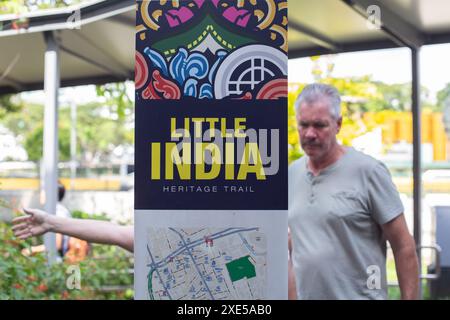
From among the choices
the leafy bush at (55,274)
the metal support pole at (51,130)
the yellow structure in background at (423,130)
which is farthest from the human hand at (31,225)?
the yellow structure in background at (423,130)

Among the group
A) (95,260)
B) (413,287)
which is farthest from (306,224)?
(95,260)

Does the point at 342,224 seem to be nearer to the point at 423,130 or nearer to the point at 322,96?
the point at 322,96

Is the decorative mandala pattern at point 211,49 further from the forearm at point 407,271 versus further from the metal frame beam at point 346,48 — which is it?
the metal frame beam at point 346,48

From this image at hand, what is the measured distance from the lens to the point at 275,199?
2094 mm

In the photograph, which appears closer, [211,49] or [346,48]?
[211,49]

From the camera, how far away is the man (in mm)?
3283

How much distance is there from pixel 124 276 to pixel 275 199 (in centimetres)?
390

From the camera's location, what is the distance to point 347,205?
130 inches

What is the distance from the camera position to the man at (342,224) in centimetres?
328

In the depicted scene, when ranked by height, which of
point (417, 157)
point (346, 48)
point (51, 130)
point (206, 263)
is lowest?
point (206, 263)

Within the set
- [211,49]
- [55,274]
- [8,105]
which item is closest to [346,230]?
[211,49]

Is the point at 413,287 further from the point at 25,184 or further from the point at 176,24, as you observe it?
the point at 25,184

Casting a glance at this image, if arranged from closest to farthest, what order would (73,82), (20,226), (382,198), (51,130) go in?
(20,226) < (382,198) < (51,130) < (73,82)

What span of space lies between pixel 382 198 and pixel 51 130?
8.23ft
